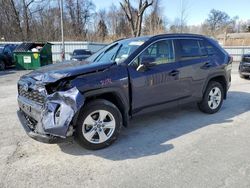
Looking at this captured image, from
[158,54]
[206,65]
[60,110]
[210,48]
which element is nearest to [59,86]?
[60,110]

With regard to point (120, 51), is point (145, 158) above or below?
below

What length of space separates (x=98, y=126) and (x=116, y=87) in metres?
0.67

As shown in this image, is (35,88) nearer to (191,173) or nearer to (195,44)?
(191,173)

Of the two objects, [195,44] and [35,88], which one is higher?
[195,44]

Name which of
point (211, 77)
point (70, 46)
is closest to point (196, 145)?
point (211, 77)

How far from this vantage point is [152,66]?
15.5 ft

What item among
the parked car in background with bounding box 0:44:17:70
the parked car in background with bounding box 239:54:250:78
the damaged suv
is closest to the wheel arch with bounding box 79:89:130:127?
the damaged suv

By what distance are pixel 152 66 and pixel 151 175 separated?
2.03 m

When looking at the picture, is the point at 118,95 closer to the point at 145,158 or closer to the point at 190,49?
the point at 145,158

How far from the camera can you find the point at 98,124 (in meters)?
4.11

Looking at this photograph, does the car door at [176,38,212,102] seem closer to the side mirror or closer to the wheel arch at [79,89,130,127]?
the side mirror

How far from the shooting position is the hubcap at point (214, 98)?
6.00 metres

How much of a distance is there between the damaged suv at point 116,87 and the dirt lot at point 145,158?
375 millimetres

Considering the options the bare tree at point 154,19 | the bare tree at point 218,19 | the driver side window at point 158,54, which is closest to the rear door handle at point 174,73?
the driver side window at point 158,54
